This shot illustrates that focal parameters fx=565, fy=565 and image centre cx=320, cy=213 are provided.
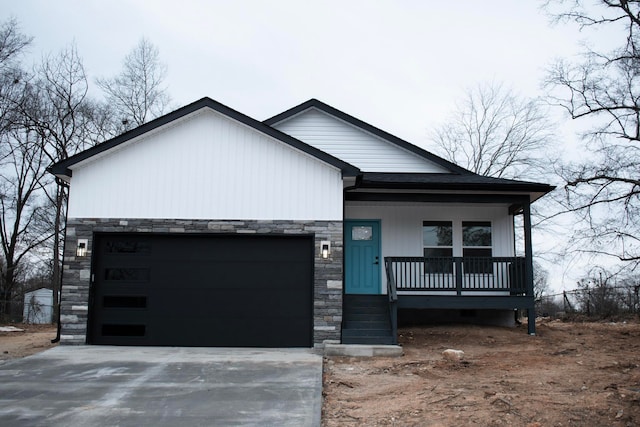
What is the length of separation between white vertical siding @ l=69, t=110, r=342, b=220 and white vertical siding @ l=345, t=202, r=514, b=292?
291cm

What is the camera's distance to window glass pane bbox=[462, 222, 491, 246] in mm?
14156

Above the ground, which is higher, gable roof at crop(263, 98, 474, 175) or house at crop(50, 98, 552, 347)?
gable roof at crop(263, 98, 474, 175)

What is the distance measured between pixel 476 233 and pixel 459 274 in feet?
7.02

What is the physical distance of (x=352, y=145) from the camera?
15539 mm

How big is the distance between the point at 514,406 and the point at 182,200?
292 inches

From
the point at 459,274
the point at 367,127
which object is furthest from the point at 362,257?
the point at 367,127

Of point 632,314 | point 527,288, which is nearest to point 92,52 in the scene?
point 527,288

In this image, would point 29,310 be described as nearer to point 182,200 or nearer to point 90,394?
point 182,200

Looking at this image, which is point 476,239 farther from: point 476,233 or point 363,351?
point 363,351

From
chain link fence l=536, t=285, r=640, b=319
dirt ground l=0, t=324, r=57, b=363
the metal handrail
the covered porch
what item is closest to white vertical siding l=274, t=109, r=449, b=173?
the covered porch

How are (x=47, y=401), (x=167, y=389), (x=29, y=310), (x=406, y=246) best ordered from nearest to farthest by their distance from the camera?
(x=47, y=401) < (x=167, y=389) < (x=406, y=246) < (x=29, y=310)

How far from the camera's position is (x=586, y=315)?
1772 centimetres

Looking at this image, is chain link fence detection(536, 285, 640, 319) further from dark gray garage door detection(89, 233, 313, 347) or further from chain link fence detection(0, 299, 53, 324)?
chain link fence detection(0, 299, 53, 324)

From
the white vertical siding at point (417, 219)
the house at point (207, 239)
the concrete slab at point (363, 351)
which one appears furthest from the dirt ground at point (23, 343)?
the white vertical siding at point (417, 219)
